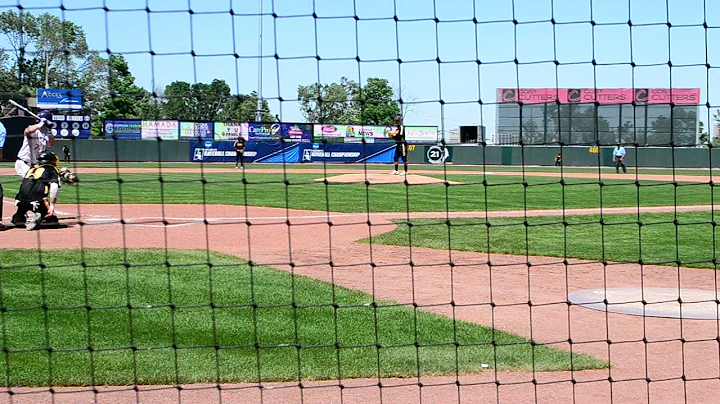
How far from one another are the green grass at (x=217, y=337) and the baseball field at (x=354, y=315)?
23 mm

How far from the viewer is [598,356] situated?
21.1 ft

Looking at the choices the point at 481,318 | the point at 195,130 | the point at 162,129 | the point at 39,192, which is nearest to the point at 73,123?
the point at 162,129

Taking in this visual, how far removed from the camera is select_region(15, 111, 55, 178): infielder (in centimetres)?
1049

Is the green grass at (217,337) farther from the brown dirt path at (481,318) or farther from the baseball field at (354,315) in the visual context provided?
the brown dirt path at (481,318)

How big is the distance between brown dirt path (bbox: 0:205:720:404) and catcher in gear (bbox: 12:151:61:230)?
0.37m

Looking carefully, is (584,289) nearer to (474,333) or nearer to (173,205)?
(474,333)

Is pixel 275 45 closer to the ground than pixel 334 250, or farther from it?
farther from it

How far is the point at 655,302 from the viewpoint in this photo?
24.5 ft

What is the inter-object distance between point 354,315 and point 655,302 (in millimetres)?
2718

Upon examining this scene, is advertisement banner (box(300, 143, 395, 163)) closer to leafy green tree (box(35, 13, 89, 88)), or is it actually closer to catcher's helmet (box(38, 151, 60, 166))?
catcher's helmet (box(38, 151, 60, 166))

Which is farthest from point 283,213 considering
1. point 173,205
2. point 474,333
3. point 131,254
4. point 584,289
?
point 474,333

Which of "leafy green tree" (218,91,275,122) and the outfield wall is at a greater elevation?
"leafy green tree" (218,91,275,122)

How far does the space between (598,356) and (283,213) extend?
9880 mm

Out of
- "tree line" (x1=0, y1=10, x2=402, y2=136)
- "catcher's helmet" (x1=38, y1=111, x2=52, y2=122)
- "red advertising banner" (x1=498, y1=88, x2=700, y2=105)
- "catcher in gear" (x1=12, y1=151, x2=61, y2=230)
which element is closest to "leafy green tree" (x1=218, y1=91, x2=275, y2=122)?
"tree line" (x1=0, y1=10, x2=402, y2=136)
